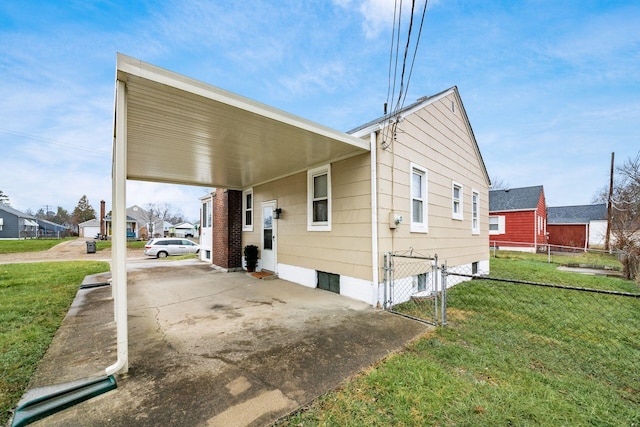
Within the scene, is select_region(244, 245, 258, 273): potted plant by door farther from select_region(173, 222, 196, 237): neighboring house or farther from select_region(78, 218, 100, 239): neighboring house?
select_region(78, 218, 100, 239): neighboring house

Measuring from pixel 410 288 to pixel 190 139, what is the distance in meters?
5.26

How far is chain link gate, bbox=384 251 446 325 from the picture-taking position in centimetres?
467

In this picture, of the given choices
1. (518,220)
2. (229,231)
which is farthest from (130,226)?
A: (518,220)

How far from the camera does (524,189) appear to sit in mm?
20609

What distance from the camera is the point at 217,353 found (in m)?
3.05

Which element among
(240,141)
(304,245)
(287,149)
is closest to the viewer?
(240,141)

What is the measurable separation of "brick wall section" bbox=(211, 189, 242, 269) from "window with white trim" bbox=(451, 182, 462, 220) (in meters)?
7.19

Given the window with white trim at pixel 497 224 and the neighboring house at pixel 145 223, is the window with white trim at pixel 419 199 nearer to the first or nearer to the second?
the window with white trim at pixel 497 224

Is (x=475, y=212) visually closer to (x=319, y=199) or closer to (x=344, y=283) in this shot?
(x=319, y=199)

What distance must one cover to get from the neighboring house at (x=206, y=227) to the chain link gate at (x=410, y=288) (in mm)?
8329

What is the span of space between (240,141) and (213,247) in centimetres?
707

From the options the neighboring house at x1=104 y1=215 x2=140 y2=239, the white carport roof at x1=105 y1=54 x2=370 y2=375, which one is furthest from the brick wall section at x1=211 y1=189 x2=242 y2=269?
the neighboring house at x1=104 y1=215 x2=140 y2=239

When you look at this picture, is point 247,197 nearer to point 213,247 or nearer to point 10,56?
point 213,247

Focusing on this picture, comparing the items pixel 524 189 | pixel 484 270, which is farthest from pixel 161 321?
pixel 524 189
